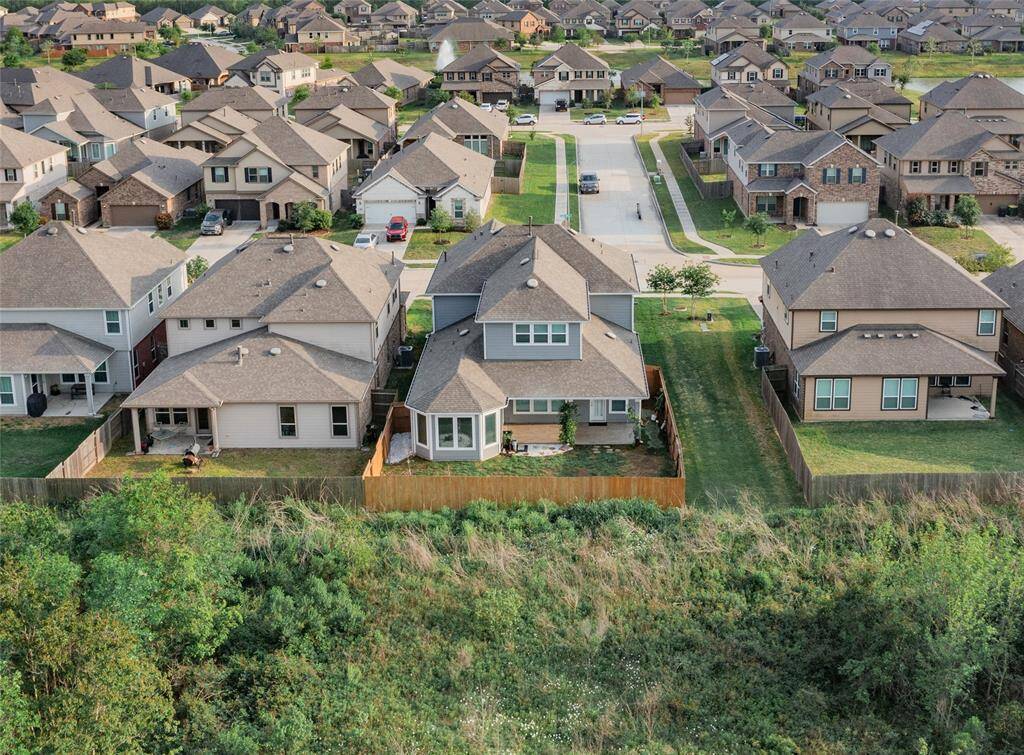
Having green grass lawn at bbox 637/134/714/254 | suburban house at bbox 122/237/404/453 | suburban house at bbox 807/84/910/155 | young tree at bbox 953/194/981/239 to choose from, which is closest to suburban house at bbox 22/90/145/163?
green grass lawn at bbox 637/134/714/254

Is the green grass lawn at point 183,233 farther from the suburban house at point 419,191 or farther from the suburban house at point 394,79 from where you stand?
the suburban house at point 394,79

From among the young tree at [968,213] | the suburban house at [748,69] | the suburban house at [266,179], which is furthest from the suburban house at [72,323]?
the suburban house at [748,69]

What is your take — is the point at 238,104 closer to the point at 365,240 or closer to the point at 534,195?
the point at 534,195

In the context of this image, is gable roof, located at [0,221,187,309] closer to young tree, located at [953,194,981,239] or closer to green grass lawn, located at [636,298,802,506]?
green grass lawn, located at [636,298,802,506]

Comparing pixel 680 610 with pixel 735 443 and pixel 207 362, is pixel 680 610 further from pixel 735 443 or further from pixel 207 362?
pixel 207 362

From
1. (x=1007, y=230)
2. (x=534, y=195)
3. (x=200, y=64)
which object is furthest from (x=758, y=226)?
(x=200, y=64)

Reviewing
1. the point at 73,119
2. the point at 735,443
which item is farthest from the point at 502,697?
the point at 73,119
